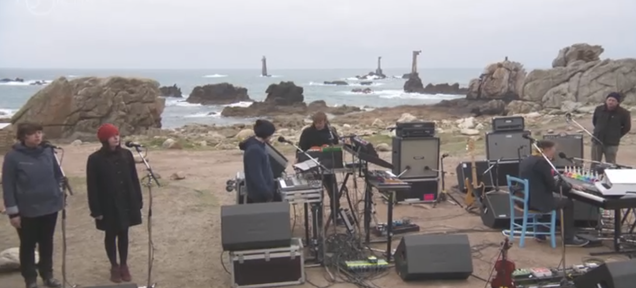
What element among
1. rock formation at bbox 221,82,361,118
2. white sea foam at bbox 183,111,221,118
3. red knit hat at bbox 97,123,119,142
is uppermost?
red knit hat at bbox 97,123,119,142

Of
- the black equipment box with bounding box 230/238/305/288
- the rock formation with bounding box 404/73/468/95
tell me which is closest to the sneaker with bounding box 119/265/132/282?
the black equipment box with bounding box 230/238/305/288

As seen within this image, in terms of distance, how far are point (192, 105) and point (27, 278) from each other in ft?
172

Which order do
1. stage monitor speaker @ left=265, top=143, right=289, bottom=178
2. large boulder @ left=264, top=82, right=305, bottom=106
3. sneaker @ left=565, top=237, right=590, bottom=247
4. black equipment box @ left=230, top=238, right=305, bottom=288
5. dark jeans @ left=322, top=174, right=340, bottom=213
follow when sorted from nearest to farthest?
1. black equipment box @ left=230, top=238, right=305, bottom=288
2. dark jeans @ left=322, top=174, right=340, bottom=213
3. stage monitor speaker @ left=265, top=143, right=289, bottom=178
4. sneaker @ left=565, top=237, right=590, bottom=247
5. large boulder @ left=264, top=82, right=305, bottom=106

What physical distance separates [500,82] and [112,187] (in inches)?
1506

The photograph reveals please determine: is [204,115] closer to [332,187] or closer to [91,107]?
[91,107]

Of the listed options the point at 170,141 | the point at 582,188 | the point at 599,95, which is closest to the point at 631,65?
the point at 599,95

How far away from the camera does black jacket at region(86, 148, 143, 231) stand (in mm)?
5438

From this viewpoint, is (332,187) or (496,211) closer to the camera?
(332,187)

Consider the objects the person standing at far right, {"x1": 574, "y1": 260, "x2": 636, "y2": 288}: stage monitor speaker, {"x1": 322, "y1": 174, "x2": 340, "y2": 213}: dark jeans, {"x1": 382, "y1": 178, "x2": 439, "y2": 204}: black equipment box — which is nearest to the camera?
{"x1": 574, "y1": 260, "x2": 636, "y2": 288}: stage monitor speaker

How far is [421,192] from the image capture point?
9.19m

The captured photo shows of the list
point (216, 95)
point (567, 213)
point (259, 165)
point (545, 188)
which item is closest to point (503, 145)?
point (567, 213)

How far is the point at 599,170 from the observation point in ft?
22.6

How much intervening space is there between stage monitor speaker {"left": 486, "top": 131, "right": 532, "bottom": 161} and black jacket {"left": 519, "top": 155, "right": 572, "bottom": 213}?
2394 millimetres

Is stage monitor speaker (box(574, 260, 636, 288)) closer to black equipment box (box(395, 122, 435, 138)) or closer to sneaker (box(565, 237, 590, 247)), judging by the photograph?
sneaker (box(565, 237, 590, 247))
